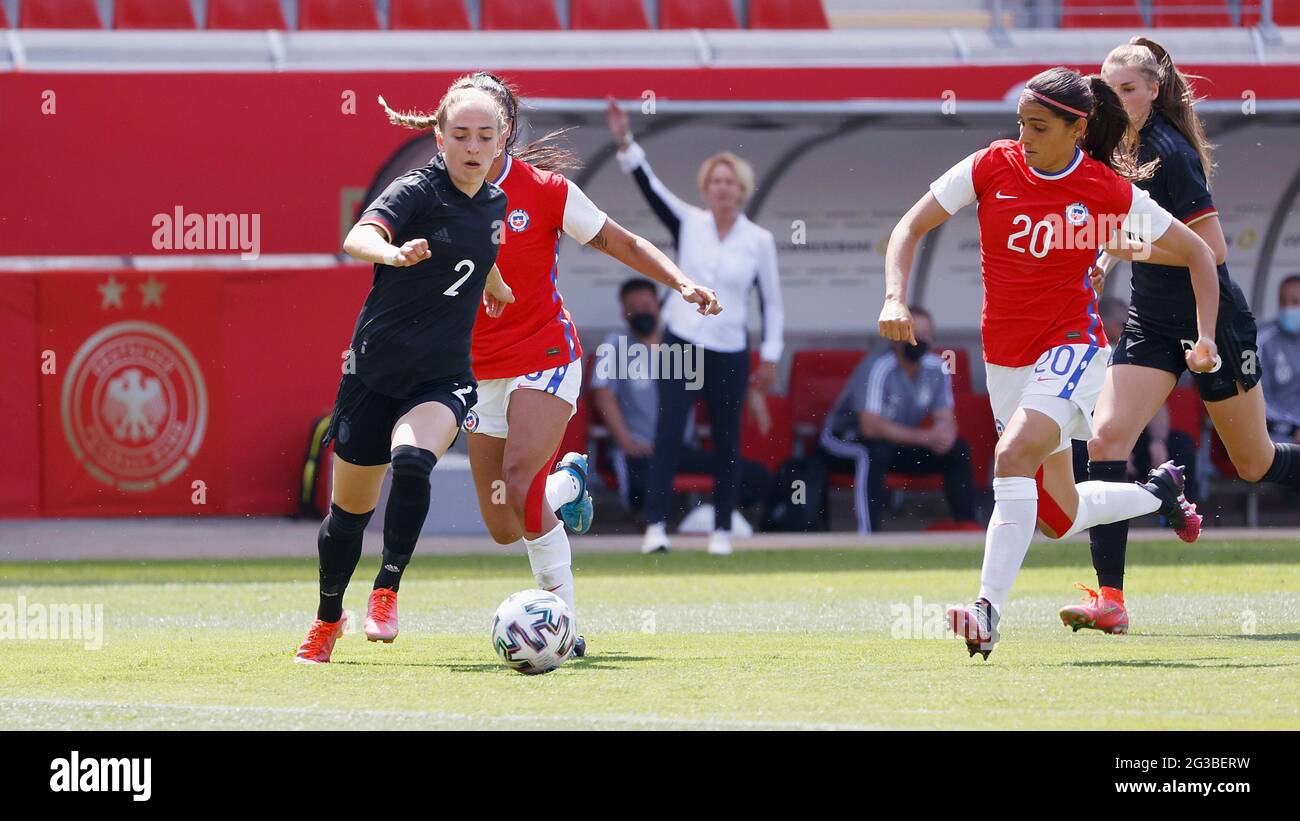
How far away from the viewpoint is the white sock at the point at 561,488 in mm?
7146

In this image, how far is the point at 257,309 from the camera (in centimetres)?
1382

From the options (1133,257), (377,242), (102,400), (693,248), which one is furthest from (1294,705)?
(102,400)

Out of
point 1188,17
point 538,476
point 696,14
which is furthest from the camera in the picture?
point 1188,17

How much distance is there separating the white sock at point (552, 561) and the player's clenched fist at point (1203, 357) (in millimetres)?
2175

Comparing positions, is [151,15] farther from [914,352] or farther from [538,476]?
[538,476]

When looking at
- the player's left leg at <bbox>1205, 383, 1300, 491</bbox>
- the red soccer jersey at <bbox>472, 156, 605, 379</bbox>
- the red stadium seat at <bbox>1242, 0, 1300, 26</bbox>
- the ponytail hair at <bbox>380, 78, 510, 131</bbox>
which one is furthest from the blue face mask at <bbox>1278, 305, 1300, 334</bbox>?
the ponytail hair at <bbox>380, 78, 510, 131</bbox>

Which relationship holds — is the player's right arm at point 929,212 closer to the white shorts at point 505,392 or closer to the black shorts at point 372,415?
the white shorts at point 505,392

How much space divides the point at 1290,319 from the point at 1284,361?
0.98 feet

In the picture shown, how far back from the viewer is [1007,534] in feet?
20.6

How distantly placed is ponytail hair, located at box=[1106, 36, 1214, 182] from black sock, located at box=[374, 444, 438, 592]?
302cm

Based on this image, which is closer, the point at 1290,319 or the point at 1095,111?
the point at 1095,111

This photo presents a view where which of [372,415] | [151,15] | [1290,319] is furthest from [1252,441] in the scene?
[151,15]

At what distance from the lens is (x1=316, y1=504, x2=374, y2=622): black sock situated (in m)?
6.39

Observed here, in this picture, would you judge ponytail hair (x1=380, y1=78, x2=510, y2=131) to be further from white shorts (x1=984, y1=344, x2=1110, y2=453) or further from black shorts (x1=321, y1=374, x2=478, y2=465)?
white shorts (x1=984, y1=344, x2=1110, y2=453)
